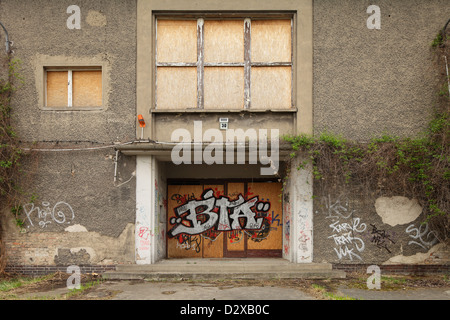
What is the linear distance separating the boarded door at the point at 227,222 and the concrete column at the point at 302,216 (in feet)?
6.35

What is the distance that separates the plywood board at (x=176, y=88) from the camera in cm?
953

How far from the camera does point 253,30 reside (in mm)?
9617

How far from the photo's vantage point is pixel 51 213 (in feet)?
30.1

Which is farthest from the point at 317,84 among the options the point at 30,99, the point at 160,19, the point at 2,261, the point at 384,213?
the point at 2,261

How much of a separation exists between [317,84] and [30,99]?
654 centimetres

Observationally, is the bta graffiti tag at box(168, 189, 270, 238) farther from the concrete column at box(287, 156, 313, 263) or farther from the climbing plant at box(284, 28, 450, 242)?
the climbing plant at box(284, 28, 450, 242)

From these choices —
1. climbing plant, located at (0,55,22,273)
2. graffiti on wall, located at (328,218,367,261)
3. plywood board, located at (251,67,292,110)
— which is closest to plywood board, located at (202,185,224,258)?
graffiti on wall, located at (328,218,367,261)

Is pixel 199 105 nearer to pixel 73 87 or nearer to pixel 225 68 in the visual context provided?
pixel 225 68

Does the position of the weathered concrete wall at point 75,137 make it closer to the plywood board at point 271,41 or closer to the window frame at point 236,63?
the window frame at point 236,63

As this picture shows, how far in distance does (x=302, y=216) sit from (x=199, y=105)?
345 cm
